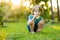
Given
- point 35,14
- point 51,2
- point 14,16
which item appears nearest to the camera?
point 35,14

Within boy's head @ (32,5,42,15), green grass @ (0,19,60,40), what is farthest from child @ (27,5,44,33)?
green grass @ (0,19,60,40)

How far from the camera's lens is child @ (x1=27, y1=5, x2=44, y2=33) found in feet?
23.2

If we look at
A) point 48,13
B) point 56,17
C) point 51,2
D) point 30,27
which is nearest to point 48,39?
point 30,27

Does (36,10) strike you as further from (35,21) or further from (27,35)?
(27,35)

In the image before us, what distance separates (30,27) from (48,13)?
8088 millimetres

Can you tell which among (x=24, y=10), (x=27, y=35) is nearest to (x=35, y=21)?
(x=27, y=35)

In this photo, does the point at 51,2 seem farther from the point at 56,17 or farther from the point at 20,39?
the point at 20,39

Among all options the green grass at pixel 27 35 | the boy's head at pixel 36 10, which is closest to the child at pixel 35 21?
the boy's head at pixel 36 10

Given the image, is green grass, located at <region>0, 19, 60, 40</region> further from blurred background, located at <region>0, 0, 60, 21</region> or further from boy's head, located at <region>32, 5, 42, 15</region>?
blurred background, located at <region>0, 0, 60, 21</region>

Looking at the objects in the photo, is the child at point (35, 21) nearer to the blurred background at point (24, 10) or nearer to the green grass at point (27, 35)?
the green grass at point (27, 35)

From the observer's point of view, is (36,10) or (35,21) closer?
(36,10)

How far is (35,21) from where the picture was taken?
7211 millimetres

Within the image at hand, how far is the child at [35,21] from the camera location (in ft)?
23.2

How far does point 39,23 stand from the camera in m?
7.24
